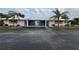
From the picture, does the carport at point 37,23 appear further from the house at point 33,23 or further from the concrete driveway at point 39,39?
the concrete driveway at point 39,39

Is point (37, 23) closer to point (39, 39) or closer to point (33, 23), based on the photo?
point (33, 23)

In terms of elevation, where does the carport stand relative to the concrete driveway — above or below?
above

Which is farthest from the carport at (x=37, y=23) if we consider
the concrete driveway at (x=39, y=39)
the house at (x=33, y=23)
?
the concrete driveway at (x=39, y=39)

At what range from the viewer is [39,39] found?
4.67 m

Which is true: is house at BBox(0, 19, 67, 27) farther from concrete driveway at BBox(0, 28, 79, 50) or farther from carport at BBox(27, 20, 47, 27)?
concrete driveway at BBox(0, 28, 79, 50)

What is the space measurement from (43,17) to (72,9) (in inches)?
27.4

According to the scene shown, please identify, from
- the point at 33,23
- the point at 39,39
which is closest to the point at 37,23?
the point at 33,23

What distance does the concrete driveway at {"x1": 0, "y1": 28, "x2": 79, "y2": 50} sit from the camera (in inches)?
182

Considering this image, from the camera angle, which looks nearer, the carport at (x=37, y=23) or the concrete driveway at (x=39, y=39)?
the concrete driveway at (x=39, y=39)

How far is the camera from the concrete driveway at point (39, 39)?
182 inches

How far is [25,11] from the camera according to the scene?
4.73 meters

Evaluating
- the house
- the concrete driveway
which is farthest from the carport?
the concrete driveway

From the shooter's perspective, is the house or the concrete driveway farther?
the house
